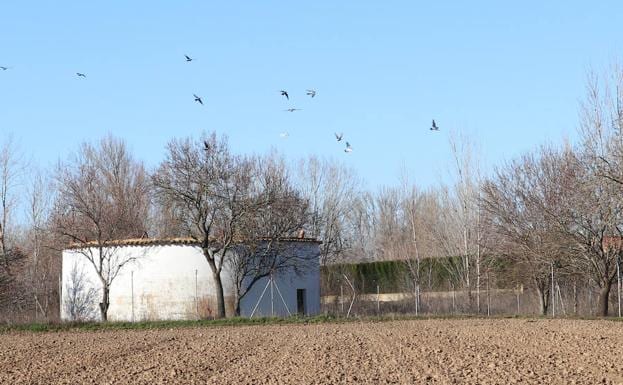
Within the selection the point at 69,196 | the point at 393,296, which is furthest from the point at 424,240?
the point at 69,196

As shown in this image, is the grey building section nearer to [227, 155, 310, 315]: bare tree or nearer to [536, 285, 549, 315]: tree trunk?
[227, 155, 310, 315]: bare tree

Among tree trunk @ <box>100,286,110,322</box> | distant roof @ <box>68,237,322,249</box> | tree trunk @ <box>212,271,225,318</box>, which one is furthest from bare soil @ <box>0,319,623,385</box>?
distant roof @ <box>68,237,322,249</box>

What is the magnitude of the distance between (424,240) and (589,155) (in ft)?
105

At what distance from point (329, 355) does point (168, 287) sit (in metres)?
19.3

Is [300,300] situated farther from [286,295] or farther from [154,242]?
[154,242]

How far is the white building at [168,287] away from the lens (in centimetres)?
3822

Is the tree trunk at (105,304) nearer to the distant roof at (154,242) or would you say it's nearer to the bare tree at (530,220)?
the distant roof at (154,242)

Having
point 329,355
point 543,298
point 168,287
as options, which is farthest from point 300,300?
point 329,355

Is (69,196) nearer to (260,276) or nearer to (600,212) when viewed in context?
(260,276)

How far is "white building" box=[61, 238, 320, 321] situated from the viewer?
38.2 meters

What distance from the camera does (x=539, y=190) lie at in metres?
38.6

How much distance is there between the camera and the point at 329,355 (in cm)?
2030

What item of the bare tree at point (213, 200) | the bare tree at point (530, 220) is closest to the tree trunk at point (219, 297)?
the bare tree at point (213, 200)

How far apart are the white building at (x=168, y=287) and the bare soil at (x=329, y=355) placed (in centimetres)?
896
